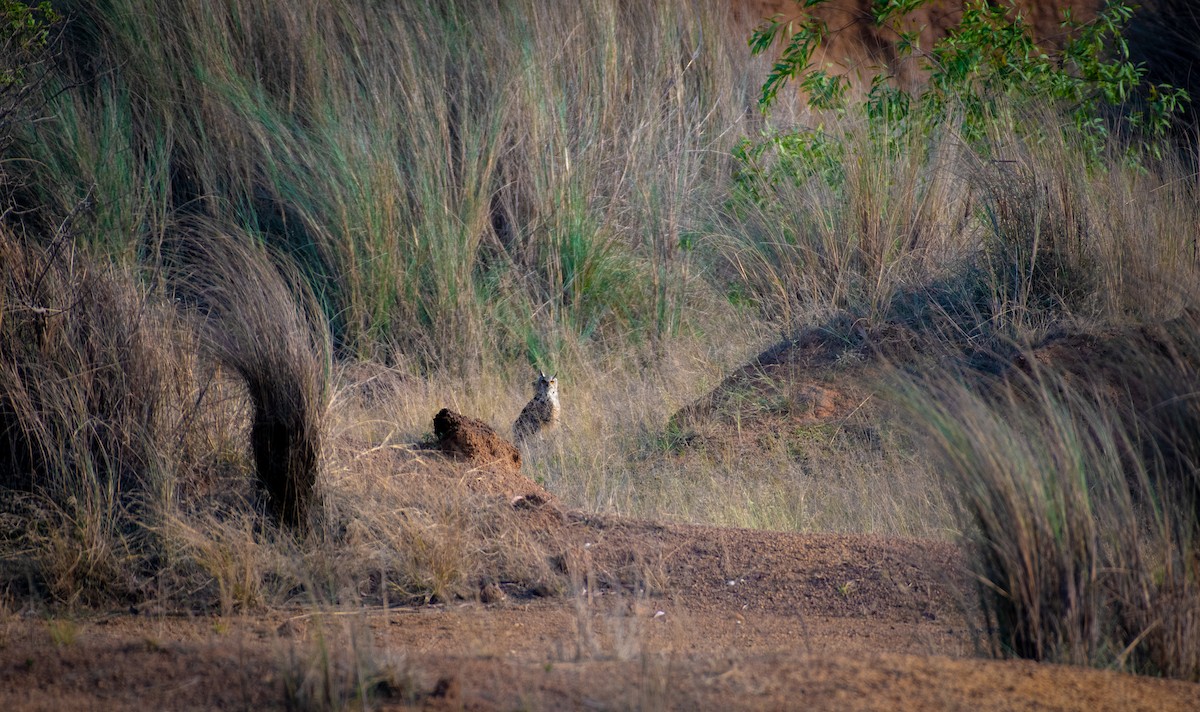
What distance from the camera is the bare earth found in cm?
247

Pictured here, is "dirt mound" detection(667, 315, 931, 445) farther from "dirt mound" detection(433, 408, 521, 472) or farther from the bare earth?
the bare earth

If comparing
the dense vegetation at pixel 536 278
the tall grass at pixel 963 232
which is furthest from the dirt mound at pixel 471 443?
the tall grass at pixel 963 232

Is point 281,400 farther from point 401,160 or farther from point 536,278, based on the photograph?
point 401,160

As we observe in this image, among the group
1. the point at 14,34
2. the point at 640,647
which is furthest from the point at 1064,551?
the point at 14,34

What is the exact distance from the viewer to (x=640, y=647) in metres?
2.96

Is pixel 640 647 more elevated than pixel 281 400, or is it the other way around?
pixel 281 400

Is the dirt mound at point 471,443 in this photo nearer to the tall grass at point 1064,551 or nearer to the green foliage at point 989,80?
the tall grass at point 1064,551

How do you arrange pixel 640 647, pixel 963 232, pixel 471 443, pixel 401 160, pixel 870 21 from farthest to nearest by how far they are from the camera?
pixel 870 21
pixel 401 160
pixel 963 232
pixel 471 443
pixel 640 647

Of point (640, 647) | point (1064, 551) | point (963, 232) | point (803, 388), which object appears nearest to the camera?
point (1064, 551)

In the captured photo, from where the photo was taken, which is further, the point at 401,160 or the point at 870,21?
the point at 870,21

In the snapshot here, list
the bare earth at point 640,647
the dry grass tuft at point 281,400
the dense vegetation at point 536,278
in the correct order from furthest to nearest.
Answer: the dry grass tuft at point 281,400, the dense vegetation at point 536,278, the bare earth at point 640,647

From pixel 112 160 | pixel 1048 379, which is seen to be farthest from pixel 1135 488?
pixel 112 160

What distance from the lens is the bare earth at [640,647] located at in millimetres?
2473

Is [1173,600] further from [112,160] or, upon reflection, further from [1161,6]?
[1161,6]
